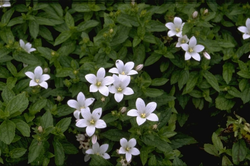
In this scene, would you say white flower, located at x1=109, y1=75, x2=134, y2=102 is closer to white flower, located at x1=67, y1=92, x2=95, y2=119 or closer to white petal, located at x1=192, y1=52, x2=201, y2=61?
white flower, located at x1=67, y1=92, x2=95, y2=119

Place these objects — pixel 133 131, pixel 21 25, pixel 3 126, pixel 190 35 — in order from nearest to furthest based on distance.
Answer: pixel 3 126, pixel 133 131, pixel 190 35, pixel 21 25

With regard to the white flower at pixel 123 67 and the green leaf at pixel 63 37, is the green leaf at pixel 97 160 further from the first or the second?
the green leaf at pixel 63 37

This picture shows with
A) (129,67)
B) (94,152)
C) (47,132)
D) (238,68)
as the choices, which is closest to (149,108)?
(129,67)

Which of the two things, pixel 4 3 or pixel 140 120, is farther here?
pixel 4 3

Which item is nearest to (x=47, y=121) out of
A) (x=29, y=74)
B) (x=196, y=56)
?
(x=29, y=74)

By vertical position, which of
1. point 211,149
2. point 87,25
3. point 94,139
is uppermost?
point 87,25

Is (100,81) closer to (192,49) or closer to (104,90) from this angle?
(104,90)

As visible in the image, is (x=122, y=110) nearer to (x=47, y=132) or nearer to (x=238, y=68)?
(x=47, y=132)
